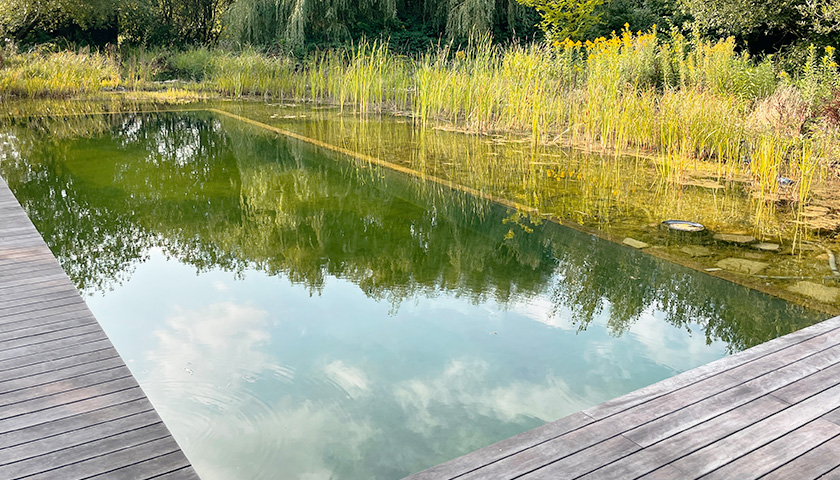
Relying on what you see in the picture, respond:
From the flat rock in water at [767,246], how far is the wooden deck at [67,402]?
3.41m

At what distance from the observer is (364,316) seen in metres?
2.96

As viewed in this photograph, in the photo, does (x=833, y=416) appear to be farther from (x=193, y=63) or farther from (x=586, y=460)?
(x=193, y=63)

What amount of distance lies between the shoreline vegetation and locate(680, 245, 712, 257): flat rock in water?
2.47ft

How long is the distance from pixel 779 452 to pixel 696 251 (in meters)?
2.30

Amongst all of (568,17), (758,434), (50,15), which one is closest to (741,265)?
(758,434)

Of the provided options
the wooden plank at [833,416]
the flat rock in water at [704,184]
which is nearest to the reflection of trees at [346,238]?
the wooden plank at [833,416]

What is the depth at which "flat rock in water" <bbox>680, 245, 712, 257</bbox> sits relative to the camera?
3.65 meters

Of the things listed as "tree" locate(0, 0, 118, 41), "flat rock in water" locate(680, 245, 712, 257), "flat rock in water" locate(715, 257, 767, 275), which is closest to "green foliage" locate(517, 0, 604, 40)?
"tree" locate(0, 0, 118, 41)

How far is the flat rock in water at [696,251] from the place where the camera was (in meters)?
3.65

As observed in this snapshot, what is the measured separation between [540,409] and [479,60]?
6706 mm

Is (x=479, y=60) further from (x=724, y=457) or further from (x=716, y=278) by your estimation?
(x=724, y=457)

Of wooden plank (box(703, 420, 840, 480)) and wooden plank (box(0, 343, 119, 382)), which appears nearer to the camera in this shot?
wooden plank (box(703, 420, 840, 480))

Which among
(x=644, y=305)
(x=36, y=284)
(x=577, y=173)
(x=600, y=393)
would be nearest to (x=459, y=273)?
(x=644, y=305)

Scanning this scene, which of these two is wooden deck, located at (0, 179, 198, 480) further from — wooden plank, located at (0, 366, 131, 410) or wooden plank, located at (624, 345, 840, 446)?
wooden plank, located at (624, 345, 840, 446)
